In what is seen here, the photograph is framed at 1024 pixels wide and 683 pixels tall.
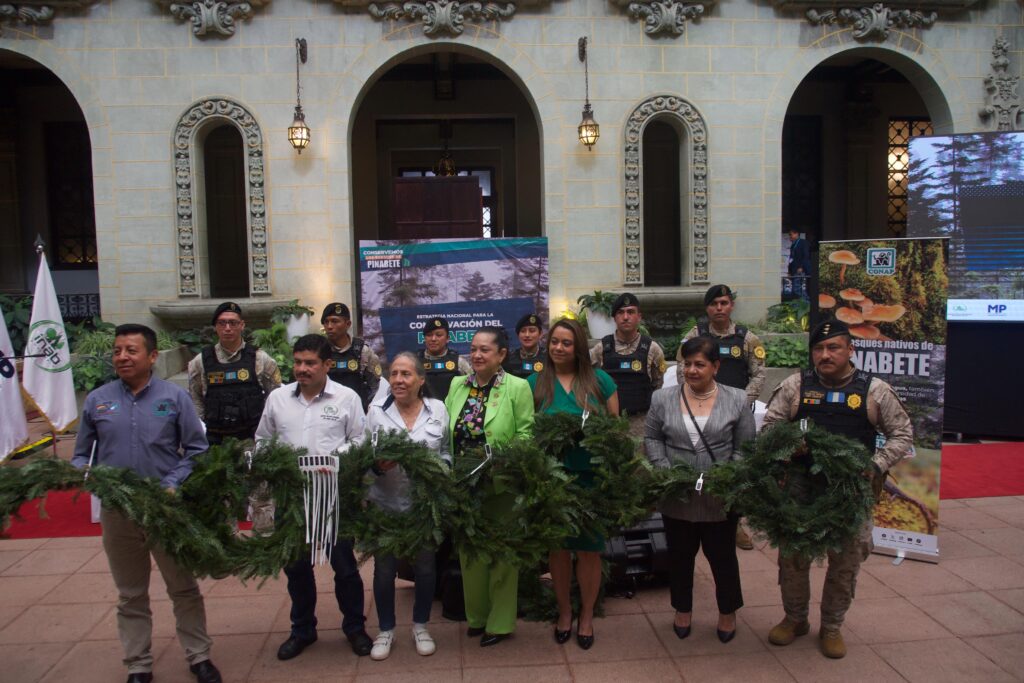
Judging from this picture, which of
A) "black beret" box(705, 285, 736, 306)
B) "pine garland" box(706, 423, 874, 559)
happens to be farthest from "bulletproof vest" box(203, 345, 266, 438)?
"black beret" box(705, 285, 736, 306)

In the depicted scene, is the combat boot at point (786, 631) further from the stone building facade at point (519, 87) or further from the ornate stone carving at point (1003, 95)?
the ornate stone carving at point (1003, 95)

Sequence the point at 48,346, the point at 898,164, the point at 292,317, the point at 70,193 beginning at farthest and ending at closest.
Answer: the point at 898,164 < the point at 70,193 < the point at 292,317 < the point at 48,346

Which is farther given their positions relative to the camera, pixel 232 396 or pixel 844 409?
pixel 232 396

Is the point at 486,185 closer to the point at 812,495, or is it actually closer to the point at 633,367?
the point at 633,367

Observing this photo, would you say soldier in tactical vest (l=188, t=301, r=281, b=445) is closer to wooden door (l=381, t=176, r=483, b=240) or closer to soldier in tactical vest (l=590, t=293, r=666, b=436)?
soldier in tactical vest (l=590, t=293, r=666, b=436)

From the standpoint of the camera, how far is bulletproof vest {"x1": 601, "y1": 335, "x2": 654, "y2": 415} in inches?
264

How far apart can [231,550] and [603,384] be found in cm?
235

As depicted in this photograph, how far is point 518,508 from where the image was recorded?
4246 millimetres

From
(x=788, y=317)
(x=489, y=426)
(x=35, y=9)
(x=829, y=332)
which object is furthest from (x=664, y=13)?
(x=35, y=9)

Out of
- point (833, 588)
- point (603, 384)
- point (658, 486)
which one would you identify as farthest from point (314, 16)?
point (833, 588)

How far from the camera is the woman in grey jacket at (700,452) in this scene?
4.51m

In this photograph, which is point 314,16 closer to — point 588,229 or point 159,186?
point 159,186

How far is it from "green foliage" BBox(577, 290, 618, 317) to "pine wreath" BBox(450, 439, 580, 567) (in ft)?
22.2

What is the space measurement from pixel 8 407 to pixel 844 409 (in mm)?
8458
